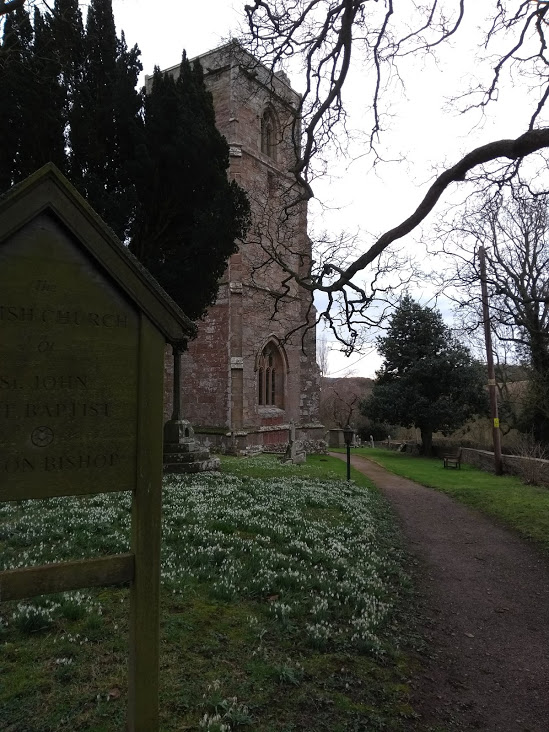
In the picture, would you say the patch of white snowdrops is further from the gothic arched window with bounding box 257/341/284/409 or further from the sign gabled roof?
the gothic arched window with bounding box 257/341/284/409

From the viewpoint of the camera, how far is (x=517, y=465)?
20.0 metres

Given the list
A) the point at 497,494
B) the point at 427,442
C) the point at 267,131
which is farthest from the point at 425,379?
the point at 267,131

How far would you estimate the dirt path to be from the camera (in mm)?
3998

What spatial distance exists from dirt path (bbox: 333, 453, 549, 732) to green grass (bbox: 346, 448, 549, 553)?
0.60 metres

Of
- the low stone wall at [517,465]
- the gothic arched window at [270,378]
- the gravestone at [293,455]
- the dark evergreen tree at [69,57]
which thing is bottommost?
the low stone wall at [517,465]

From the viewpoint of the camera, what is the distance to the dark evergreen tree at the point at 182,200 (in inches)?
502

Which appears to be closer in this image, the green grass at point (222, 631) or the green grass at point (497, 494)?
the green grass at point (222, 631)

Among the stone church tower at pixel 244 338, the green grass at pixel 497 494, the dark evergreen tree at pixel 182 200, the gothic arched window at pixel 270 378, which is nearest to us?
the green grass at pixel 497 494

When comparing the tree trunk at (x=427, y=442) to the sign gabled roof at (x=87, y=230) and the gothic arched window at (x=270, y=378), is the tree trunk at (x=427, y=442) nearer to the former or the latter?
the gothic arched window at (x=270, y=378)

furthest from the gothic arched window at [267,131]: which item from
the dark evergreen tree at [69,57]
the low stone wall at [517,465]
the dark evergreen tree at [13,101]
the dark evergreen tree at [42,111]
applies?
the low stone wall at [517,465]

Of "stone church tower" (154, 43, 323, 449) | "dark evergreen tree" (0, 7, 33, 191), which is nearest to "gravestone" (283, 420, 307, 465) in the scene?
"stone church tower" (154, 43, 323, 449)

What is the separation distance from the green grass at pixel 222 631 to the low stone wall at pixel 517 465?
Answer: 40.1 feet

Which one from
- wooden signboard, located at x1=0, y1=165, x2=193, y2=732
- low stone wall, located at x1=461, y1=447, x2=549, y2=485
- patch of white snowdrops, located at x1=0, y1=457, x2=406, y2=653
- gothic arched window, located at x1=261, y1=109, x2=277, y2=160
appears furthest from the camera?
gothic arched window, located at x1=261, y1=109, x2=277, y2=160

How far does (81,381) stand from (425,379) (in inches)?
1212
